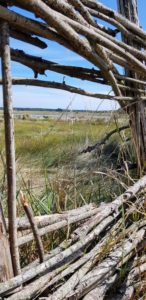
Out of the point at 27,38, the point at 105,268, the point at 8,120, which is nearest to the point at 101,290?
the point at 105,268

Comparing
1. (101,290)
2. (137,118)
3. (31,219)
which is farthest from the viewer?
(137,118)

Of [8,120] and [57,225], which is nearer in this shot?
[8,120]

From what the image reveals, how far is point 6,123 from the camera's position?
3.08 feet

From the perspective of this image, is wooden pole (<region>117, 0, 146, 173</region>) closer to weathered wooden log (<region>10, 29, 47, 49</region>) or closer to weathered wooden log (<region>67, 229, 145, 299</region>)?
weathered wooden log (<region>67, 229, 145, 299</region>)

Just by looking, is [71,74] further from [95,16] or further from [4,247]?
[4,247]

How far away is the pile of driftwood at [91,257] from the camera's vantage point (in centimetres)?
97

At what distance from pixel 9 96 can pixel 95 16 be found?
62 centimetres

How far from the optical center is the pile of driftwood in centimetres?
97

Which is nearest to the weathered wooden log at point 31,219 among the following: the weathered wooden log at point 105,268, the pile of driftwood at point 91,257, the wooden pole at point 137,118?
the pile of driftwood at point 91,257

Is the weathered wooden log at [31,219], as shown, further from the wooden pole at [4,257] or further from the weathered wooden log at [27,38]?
the weathered wooden log at [27,38]

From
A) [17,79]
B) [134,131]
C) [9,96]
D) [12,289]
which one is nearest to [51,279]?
[12,289]

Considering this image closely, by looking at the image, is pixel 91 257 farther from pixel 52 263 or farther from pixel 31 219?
pixel 31 219

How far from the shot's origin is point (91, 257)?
1.15 meters

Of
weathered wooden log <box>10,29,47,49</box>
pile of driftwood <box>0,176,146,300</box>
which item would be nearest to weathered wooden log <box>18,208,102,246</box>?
pile of driftwood <box>0,176,146,300</box>
